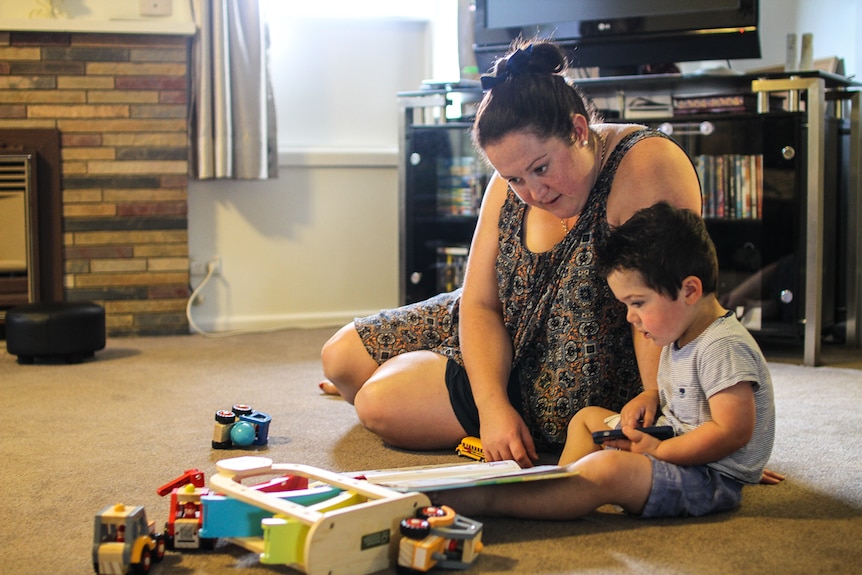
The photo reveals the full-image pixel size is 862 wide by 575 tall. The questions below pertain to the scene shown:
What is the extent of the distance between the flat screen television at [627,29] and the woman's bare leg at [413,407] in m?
1.63

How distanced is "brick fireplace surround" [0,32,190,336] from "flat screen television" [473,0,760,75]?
1078 mm

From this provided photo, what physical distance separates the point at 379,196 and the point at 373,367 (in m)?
1.78

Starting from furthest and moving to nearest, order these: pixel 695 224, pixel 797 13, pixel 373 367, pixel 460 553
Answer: pixel 797 13
pixel 373 367
pixel 695 224
pixel 460 553

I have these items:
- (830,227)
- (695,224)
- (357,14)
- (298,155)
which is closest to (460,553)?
(695,224)

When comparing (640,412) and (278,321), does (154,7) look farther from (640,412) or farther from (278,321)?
(640,412)

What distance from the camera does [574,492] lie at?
4.25ft

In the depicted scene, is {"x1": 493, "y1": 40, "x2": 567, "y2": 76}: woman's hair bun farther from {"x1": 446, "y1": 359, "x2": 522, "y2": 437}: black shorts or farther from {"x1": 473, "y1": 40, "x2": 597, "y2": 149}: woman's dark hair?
{"x1": 446, "y1": 359, "x2": 522, "y2": 437}: black shorts

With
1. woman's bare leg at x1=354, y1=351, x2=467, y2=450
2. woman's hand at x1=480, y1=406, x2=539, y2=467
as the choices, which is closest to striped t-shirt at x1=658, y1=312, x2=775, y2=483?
woman's hand at x1=480, y1=406, x2=539, y2=467

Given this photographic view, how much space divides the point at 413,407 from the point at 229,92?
1.89 metres

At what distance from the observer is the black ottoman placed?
8.75 ft

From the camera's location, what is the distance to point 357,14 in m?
3.59

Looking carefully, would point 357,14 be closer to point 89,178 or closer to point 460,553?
point 89,178

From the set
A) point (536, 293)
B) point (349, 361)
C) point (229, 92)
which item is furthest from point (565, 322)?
point (229, 92)

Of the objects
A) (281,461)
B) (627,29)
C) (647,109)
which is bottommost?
(281,461)
